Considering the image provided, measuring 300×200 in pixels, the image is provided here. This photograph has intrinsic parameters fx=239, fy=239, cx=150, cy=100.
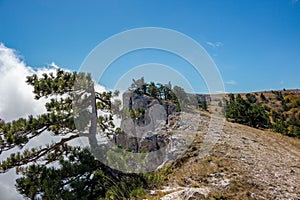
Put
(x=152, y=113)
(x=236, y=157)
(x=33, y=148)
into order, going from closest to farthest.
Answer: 1. (x=33, y=148)
2. (x=236, y=157)
3. (x=152, y=113)

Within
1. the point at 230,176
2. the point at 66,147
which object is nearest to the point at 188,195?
the point at 230,176

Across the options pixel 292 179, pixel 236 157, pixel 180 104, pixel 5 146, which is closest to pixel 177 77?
pixel 236 157

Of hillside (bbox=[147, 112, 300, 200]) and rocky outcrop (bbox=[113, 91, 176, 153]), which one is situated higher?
rocky outcrop (bbox=[113, 91, 176, 153])

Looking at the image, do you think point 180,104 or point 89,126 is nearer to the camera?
point 89,126

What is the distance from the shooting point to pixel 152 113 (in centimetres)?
1351

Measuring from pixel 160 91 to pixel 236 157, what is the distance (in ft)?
19.1

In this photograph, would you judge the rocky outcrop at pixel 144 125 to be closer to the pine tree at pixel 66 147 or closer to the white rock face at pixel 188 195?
the pine tree at pixel 66 147

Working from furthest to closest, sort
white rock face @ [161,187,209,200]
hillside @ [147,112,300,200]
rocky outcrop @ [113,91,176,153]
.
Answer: rocky outcrop @ [113,91,176,153] → hillside @ [147,112,300,200] → white rock face @ [161,187,209,200]

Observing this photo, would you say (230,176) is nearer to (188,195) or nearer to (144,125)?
(188,195)

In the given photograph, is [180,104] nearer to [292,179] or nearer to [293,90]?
[292,179]

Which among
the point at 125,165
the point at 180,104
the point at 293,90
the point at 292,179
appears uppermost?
the point at 293,90

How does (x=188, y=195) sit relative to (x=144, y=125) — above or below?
below

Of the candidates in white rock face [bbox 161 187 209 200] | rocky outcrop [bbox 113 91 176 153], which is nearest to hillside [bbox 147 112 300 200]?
white rock face [bbox 161 187 209 200]

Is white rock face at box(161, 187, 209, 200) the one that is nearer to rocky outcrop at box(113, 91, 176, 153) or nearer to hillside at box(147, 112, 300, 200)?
hillside at box(147, 112, 300, 200)
